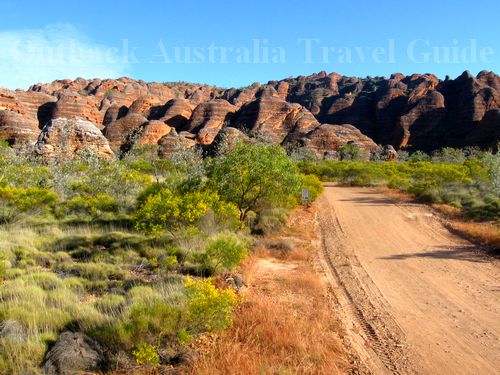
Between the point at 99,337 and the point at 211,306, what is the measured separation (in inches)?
62.2

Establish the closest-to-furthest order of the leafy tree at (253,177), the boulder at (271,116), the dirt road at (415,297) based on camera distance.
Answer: the dirt road at (415,297) < the leafy tree at (253,177) < the boulder at (271,116)

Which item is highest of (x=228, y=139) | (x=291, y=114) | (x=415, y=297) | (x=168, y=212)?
(x=291, y=114)

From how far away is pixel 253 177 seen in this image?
13.9 meters

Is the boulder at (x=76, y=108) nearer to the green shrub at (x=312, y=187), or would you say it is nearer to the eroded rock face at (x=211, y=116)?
the eroded rock face at (x=211, y=116)

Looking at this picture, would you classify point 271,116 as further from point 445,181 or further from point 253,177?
point 253,177

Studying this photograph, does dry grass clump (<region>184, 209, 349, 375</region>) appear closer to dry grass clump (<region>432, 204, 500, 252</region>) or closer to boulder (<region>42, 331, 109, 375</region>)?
boulder (<region>42, 331, 109, 375</region>)

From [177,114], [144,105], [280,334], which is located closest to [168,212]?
[280,334]

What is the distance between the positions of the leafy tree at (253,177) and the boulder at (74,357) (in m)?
8.90

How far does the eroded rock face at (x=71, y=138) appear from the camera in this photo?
39.7 meters

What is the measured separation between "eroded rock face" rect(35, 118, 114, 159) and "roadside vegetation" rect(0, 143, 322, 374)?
64.6ft

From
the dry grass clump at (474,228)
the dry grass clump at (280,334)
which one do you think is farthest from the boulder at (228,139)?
the dry grass clump at (280,334)

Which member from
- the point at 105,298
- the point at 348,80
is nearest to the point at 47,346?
the point at 105,298

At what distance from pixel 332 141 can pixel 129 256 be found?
2396 inches

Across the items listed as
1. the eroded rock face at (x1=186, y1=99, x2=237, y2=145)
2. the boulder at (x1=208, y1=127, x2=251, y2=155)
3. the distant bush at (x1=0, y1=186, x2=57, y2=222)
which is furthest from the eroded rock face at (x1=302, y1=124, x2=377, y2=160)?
the distant bush at (x1=0, y1=186, x2=57, y2=222)
